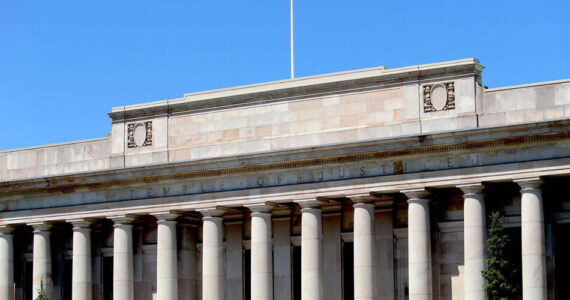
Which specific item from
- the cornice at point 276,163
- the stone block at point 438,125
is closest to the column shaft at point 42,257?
the cornice at point 276,163

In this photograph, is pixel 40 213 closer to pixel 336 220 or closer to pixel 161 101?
pixel 161 101

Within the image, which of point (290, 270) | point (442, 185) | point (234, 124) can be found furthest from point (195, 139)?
point (442, 185)

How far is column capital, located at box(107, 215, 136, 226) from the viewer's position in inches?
3088

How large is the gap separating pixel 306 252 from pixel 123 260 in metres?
12.8

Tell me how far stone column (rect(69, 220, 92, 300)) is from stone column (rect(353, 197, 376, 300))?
61.6 feet

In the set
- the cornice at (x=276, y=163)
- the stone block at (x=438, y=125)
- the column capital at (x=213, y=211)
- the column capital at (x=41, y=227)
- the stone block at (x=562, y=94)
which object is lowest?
the column capital at (x=41, y=227)

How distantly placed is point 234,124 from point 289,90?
169 inches

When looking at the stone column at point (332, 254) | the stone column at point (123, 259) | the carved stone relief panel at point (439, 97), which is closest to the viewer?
the carved stone relief panel at point (439, 97)

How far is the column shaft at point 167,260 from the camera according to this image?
76812mm

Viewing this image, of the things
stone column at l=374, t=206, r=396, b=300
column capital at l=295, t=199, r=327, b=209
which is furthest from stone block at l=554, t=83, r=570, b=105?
column capital at l=295, t=199, r=327, b=209

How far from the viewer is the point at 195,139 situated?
255 ft

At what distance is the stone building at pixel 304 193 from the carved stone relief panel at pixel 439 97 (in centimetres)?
8

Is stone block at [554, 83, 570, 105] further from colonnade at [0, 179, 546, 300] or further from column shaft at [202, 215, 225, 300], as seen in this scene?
column shaft at [202, 215, 225, 300]

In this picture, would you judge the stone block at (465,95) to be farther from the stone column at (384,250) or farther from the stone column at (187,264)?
the stone column at (187,264)
